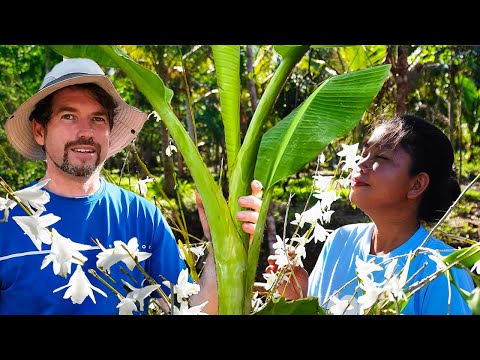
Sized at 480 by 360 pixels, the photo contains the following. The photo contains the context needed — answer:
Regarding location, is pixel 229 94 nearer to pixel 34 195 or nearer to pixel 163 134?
pixel 34 195

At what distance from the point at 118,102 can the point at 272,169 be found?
39 centimetres

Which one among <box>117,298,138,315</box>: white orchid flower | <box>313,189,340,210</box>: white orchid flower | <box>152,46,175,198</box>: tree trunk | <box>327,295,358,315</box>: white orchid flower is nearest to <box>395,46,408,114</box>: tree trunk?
<box>152,46,175,198</box>: tree trunk

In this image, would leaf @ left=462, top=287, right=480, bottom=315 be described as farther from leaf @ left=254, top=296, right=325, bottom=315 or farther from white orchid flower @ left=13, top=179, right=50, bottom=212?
white orchid flower @ left=13, top=179, right=50, bottom=212

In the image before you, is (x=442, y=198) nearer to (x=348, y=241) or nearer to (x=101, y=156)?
(x=348, y=241)

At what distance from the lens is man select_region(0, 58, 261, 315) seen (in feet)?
2.78

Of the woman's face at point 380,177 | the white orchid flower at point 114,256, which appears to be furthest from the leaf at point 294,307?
the woman's face at point 380,177

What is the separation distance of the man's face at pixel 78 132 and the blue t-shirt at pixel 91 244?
6 cm

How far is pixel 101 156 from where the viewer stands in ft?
2.95

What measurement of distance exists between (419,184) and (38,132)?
0.62 meters

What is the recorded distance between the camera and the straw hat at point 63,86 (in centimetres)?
86

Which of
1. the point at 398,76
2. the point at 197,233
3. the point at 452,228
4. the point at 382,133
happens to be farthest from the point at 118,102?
the point at 197,233

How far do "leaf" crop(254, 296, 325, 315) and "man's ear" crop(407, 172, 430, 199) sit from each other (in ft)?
1.39

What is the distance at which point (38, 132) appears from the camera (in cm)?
94

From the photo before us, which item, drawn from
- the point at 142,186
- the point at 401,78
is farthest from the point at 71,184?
the point at 401,78
